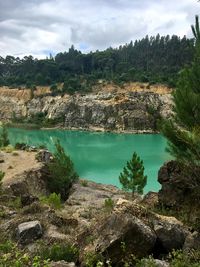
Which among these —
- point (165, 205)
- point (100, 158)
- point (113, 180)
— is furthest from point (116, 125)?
point (165, 205)

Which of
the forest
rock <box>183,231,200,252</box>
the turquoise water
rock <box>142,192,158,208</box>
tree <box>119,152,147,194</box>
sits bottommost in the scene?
the turquoise water

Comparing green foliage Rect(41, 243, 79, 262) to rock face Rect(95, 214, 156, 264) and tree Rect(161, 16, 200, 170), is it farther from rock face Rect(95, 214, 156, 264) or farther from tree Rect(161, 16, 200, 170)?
tree Rect(161, 16, 200, 170)

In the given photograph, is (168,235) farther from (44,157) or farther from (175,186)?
(44,157)

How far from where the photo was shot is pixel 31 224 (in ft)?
38.7

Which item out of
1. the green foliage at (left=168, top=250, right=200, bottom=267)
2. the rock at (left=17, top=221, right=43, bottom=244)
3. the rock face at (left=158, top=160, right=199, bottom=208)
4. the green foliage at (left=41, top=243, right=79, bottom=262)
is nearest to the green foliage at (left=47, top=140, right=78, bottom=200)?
the rock face at (left=158, top=160, right=199, bottom=208)

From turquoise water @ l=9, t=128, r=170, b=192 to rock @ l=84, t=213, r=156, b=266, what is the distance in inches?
1171

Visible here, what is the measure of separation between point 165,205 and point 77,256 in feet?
26.6

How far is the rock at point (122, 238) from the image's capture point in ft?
30.7

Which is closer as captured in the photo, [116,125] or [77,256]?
[77,256]

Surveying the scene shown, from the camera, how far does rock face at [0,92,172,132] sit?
363 feet

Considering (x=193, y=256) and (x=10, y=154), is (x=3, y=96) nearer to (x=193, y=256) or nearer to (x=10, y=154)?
(x=10, y=154)

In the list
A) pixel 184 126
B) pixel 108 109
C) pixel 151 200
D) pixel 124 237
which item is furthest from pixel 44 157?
pixel 108 109

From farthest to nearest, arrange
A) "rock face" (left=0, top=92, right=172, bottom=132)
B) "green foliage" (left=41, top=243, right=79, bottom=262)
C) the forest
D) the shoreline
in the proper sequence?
the forest < "rock face" (left=0, top=92, right=172, bottom=132) < the shoreline < "green foliage" (left=41, top=243, right=79, bottom=262)

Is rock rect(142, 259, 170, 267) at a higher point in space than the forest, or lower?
lower
